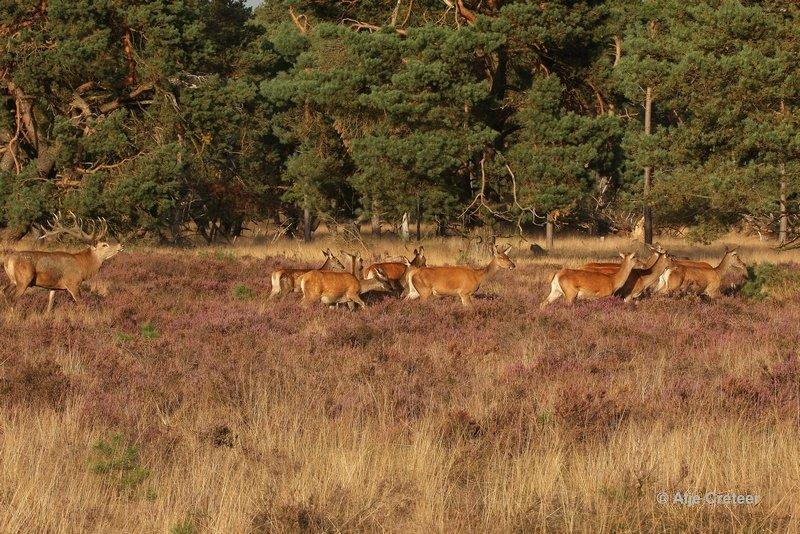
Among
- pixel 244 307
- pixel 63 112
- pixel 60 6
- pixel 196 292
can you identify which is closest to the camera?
pixel 244 307

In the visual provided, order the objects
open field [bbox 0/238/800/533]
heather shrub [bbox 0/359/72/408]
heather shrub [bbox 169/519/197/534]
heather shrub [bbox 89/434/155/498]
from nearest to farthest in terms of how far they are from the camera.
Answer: heather shrub [bbox 169/519/197/534], open field [bbox 0/238/800/533], heather shrub [bbox 89/434/155/498], heather shrub [bbox 0/359/72/408]

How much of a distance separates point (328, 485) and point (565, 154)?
21291 mm

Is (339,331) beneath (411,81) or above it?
beneath

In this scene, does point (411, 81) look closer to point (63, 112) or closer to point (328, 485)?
point (63, 112)

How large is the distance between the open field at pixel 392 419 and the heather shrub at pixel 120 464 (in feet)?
0.07

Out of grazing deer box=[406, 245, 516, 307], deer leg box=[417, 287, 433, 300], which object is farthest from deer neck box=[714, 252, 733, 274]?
deer leg box=[417, 287, 433, 300]

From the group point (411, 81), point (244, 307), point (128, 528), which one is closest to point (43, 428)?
point (128, 528)

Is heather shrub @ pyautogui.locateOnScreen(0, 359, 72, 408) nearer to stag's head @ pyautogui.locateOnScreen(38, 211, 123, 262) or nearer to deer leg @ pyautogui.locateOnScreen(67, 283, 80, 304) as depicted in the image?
deer leg @ pyautogui.locateOnScreen(67, 283, 80, 304)

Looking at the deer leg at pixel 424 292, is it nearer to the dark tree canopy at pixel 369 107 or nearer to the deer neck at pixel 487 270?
the deer neck at pixel 487 270

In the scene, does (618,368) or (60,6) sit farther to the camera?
(60,6)

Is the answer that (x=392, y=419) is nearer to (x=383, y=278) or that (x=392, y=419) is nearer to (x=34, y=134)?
(x=383, y=278)

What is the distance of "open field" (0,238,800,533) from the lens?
581 centimetres

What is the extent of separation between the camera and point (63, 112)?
31.8 metres

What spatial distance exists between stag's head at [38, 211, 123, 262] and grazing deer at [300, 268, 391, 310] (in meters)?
3.59
